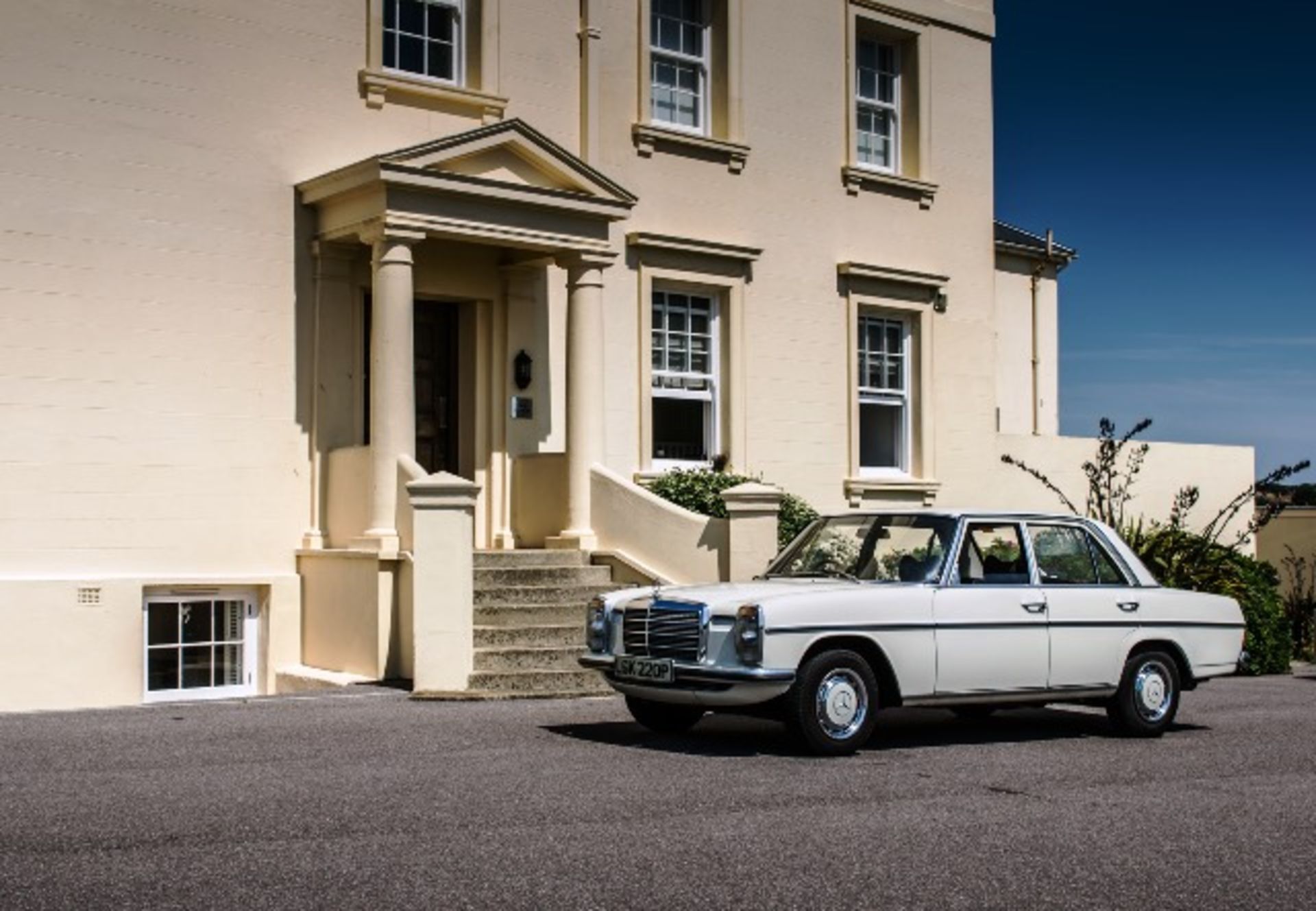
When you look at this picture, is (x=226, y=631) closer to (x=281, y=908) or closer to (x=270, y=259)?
(x=270, y=259)

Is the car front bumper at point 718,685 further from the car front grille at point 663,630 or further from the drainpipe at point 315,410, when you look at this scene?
the drainpipe at point 315,410

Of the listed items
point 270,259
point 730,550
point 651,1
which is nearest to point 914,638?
point 730,550

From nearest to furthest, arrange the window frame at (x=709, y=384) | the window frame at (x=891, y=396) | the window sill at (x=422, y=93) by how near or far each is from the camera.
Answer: the window sill at (x=422, y=93) < the window frame at (x=709, y=384) < the window frame at (x=891, y=396)

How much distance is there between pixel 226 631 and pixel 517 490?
129 inches

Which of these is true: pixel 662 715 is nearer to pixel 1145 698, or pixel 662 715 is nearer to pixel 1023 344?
pixel 1145 698

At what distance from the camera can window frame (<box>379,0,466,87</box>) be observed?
16750mm

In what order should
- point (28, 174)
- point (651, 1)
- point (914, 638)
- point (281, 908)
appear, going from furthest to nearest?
point (651, 1), point (28, 174), point (914, 638), point (281, 908)

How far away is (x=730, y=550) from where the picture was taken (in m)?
16.2

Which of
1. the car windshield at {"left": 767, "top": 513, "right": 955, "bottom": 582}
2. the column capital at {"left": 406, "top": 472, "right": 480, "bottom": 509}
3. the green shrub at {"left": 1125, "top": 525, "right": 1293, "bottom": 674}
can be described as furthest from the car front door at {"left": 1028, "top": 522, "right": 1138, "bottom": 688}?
the green shrub at {"left": 1125, "top": 525, "right": 1293, "bottom": 674}

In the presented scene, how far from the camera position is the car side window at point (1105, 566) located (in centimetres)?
1234

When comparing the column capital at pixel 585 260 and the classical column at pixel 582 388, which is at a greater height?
the column capital at pixel 585 260

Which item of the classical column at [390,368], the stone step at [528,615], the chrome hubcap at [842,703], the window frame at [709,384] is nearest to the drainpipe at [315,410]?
the classical column at [390,368]

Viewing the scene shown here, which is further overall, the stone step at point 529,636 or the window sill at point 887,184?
the window sill at point 887,184

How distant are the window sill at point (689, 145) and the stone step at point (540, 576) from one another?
4.98 metres
